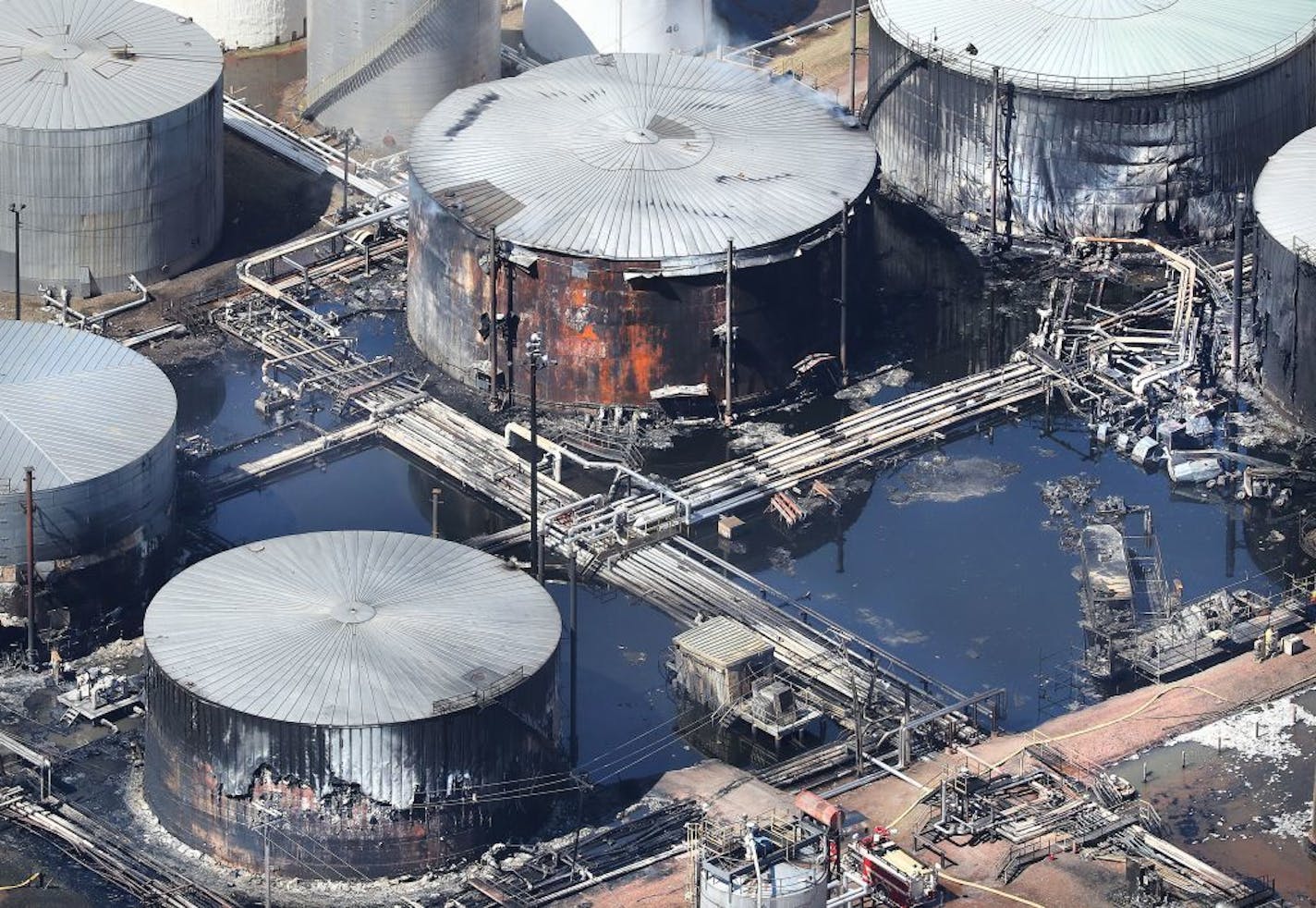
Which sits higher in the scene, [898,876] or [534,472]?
[534,472]

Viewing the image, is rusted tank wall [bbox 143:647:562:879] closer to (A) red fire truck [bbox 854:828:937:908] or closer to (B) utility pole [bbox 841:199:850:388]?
(A) red fire truck [bbox 854:828:937:908]

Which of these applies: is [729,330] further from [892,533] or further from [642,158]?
[892,533]

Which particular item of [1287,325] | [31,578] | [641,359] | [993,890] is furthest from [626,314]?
[993,890]

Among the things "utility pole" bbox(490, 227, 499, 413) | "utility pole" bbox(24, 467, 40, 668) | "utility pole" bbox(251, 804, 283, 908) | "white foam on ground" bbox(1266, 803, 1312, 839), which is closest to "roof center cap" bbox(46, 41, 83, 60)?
"utility pole" bbox(490, 227, 499, 413)

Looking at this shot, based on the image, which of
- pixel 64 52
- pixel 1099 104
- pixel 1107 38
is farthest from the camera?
pixel 1107 38

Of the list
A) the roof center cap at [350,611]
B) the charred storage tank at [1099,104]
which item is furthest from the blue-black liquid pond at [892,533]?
the roof center cap at [350,611]

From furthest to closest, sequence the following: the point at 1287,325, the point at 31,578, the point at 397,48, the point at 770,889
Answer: the point at 397,48
the point at 1287,325
the point at 31,578
the point at 770,889

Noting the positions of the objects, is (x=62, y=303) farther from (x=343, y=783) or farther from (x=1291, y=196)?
(x=1291, y=196)

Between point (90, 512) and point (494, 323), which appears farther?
point (494, 323)

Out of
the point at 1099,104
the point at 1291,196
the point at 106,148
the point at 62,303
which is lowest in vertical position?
the point at 62,303
